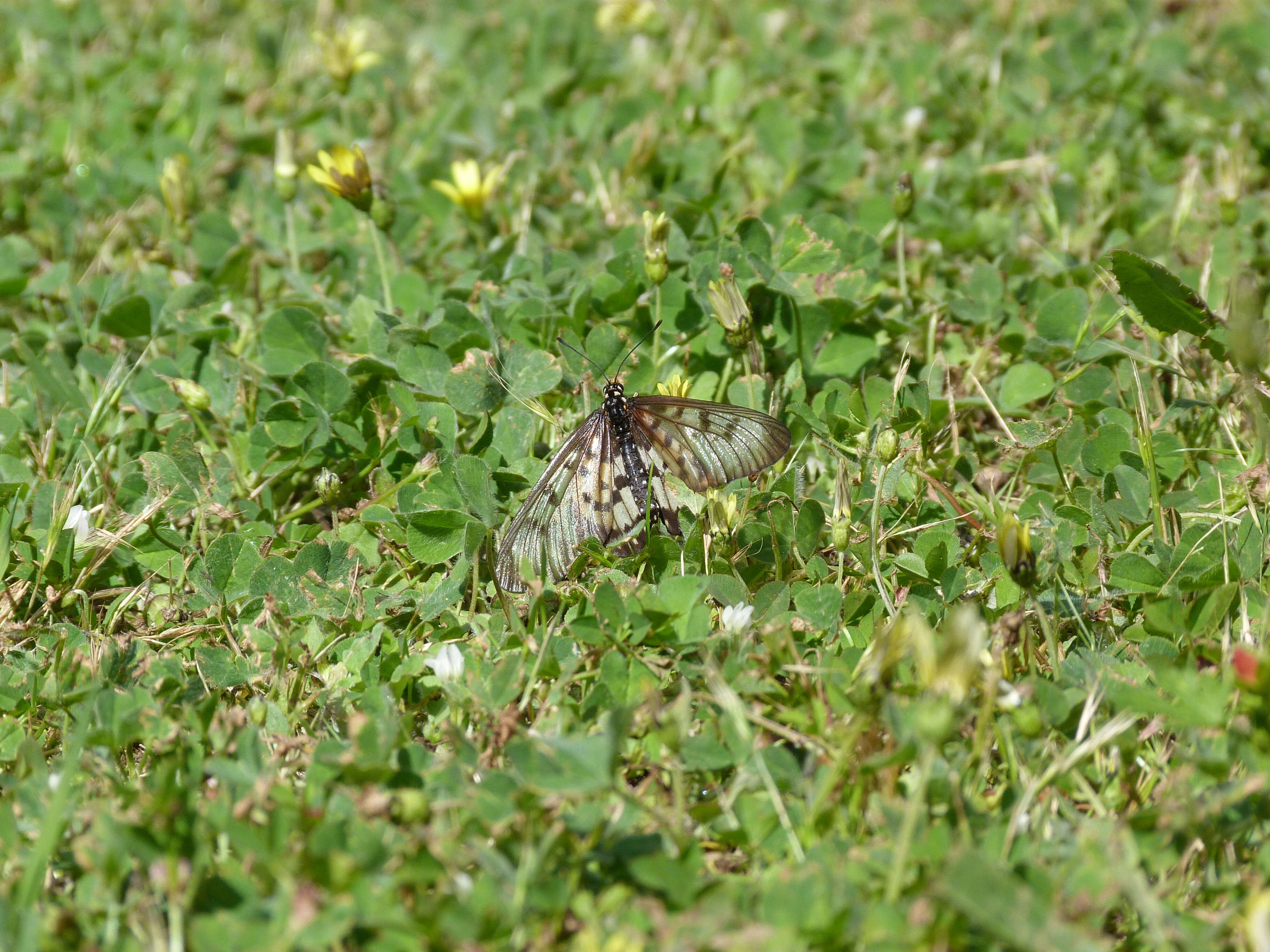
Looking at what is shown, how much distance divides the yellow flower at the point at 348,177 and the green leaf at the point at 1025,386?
1882 millimetres

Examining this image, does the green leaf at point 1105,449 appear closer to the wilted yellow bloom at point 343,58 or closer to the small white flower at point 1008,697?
the small white flower at point 1008,697

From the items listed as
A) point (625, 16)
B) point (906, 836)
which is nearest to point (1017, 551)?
point (906, 836)

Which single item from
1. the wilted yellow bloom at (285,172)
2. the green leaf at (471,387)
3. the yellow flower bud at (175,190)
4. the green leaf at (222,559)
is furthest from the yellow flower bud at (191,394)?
the yellow flower bud at (175,190)

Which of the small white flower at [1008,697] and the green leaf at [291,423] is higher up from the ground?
the green leaf at [291,423]

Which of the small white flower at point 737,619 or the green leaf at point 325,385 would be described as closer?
the small white flower at point 737,619

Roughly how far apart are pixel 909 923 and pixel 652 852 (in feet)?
1.46

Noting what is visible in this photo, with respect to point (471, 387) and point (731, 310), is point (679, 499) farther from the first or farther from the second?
point (471, 387)

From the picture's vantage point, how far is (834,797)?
6.61 feet

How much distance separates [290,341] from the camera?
10.3ft

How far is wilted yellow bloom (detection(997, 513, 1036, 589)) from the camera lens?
2105mm

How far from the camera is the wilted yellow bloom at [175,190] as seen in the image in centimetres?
369

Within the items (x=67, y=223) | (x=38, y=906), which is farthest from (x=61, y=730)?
(x=67, y=223)

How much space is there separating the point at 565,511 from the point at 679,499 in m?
0.28

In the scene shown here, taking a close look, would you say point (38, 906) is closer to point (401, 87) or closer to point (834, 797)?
point (834, 797)
